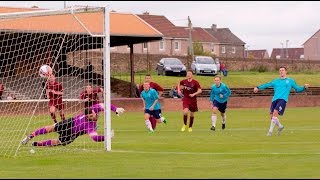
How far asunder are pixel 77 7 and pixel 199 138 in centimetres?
625

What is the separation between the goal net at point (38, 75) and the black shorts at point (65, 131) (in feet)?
0.40

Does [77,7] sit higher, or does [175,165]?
[77,7]

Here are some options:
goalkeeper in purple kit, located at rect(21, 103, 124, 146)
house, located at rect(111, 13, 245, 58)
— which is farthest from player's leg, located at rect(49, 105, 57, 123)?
house, located at rect(111, 13, 245, 58)

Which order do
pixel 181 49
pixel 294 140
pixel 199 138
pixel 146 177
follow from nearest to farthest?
pixel 146 177 < pixel 294 140 < pixel 199 138 < pixel 181 49

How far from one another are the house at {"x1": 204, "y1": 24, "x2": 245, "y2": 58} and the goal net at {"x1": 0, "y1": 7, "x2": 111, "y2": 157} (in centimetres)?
8603

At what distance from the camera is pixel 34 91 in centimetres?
3709

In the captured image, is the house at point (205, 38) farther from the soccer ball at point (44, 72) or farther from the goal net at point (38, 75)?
the soccer ball at point (44, 72)

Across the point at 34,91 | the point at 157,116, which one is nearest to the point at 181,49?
the point at 34,91

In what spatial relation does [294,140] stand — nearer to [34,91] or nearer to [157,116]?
[157,116]

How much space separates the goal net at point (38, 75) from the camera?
18.8 m

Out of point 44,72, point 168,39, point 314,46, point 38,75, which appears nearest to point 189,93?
point 38,75

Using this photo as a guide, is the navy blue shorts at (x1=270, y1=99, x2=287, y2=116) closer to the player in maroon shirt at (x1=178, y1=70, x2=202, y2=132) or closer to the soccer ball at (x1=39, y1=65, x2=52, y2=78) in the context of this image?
the player in maroon shirt at (x1=178, y1=70, x2=202, y2=132)

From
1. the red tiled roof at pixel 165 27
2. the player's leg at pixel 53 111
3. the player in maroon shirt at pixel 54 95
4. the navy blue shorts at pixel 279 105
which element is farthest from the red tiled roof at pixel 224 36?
the navy blue shorts at pixel 279 105

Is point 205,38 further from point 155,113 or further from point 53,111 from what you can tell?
point 53,111
